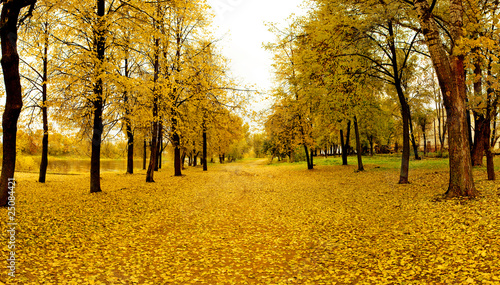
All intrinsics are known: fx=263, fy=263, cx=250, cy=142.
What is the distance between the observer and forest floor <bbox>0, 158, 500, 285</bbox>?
4348mm

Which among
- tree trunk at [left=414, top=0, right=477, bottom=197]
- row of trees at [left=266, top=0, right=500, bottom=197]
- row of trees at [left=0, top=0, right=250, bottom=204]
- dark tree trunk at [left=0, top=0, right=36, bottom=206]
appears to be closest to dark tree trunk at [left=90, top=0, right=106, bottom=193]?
row of trees at [left=0, top=0, right=250, bottom=204]

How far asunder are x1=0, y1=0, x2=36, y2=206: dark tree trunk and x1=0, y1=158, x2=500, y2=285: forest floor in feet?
3.70

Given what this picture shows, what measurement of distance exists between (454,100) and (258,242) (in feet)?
23.1

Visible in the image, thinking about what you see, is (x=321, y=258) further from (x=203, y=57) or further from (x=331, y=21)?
(x=203, y=57)

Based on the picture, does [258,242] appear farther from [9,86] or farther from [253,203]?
[9,86]

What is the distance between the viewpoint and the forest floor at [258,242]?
435 cm

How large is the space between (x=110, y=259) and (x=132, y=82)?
23.7ft

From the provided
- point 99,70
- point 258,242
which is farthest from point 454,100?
point 99,70

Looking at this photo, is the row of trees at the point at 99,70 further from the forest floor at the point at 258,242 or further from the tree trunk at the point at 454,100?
the tree trunk at the point at 454,100

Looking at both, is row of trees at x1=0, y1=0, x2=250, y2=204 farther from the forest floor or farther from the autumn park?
the forest floor

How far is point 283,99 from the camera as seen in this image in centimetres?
2247

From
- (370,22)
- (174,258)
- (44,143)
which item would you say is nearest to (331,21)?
(370,22)

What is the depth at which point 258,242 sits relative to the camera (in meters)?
6.33

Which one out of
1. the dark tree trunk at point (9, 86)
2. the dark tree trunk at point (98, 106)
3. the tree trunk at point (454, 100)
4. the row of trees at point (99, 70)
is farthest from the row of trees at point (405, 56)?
the dark tree trunk at point (9, 86)
